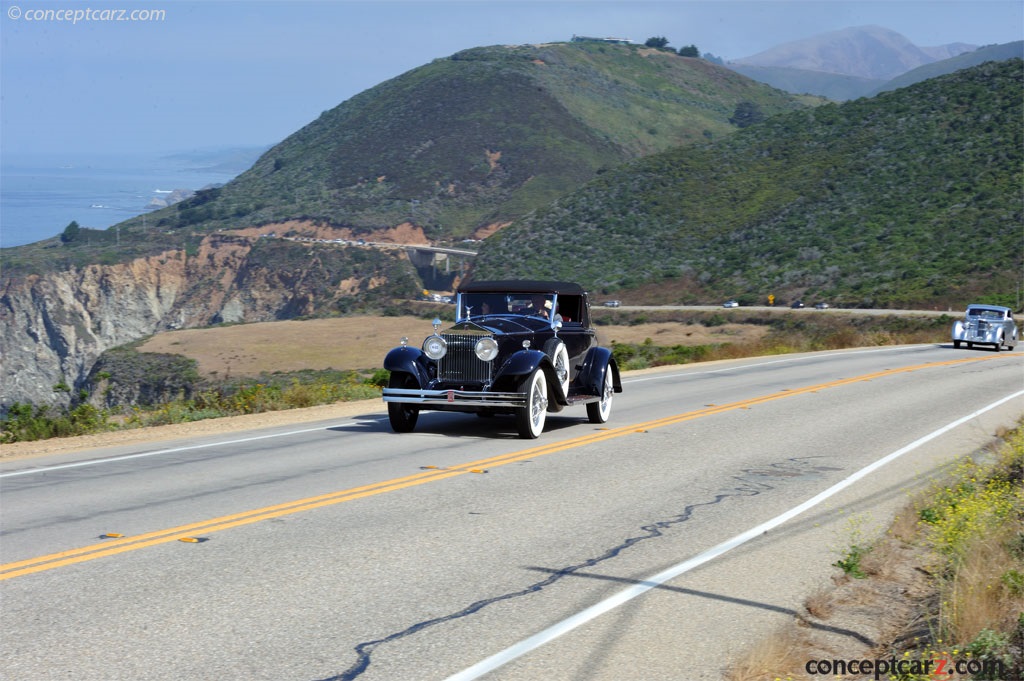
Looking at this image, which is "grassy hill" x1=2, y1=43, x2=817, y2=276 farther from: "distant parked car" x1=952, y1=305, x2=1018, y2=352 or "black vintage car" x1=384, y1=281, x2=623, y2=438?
"black vintage car" x1=384, y1=281, x2=623, y2=438

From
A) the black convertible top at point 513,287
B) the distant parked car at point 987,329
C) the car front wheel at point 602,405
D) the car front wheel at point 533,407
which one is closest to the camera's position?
the car front wheel at point 533,407

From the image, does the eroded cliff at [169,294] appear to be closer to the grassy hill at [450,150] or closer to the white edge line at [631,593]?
the grassy hill at [450,150]

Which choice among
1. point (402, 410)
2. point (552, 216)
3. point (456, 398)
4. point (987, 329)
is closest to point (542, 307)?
point (456, 398)

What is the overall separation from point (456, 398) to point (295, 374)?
38476mm

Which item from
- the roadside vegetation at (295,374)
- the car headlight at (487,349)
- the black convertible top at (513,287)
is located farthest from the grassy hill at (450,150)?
the car headlight at (487,349)

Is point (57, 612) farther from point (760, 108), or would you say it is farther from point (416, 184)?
point (760, 108)

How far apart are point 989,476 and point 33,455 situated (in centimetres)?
1037

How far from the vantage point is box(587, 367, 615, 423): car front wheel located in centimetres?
1500

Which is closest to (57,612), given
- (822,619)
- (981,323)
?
(822,619)

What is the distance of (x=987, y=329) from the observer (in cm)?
3562

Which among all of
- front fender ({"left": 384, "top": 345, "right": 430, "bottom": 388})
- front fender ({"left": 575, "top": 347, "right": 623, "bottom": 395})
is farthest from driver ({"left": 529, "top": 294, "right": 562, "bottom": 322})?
front fender ({"left": 384, "top": 345, "right": 430, "bottom": 388})

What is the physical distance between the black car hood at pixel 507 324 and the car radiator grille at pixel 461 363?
0.30m

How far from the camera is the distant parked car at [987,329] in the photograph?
35531 mm

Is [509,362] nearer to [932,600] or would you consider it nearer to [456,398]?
[456,398]
